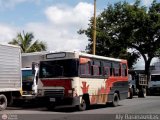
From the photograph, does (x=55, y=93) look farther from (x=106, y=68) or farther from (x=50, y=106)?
(x=106, y=68)

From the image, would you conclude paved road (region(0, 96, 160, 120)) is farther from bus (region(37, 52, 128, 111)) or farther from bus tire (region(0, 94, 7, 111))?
bus (region(37, 52, 128, 111))

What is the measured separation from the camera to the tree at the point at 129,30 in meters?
45.9

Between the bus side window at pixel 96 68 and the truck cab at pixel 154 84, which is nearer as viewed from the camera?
the bus side window at pixel 96 68

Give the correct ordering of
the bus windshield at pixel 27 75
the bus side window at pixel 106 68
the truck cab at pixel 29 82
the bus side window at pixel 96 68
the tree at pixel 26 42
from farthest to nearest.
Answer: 1. the tree at pixel 26 42
2. the bus windshield at pixel 27 75
3. the truck cab at pixel 29 82
4. the bus side window at pixel 106 68
5. the bus side window at pixel 96 68

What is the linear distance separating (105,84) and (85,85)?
2343mm

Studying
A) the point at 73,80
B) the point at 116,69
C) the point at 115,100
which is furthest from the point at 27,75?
the point at 73,80

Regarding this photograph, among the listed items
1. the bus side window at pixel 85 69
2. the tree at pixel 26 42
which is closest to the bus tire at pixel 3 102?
the bus side window at pixel 85 69

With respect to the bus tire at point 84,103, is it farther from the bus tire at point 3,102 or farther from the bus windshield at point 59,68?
the bus tire at point 3,102

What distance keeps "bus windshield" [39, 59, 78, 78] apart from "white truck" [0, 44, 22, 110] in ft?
5.99

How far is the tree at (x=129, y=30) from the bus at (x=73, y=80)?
2347cm

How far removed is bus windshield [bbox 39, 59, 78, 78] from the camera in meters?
20.2

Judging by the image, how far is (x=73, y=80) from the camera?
2014 centimetres

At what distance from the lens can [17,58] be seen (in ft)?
74.8

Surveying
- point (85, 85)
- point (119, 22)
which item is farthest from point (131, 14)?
point (85, 85)
